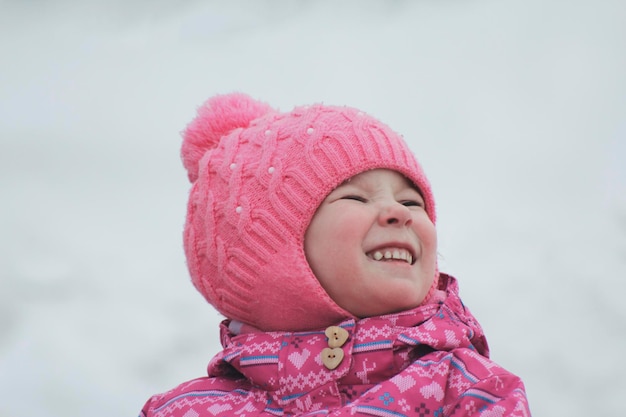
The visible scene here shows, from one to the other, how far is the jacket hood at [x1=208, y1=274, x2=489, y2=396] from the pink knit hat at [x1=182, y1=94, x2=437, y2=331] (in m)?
0.05

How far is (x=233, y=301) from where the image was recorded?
1.71 metres

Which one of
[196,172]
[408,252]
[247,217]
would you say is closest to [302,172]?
[247,217]

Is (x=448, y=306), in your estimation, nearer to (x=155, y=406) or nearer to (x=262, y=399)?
(x=262, y=399)

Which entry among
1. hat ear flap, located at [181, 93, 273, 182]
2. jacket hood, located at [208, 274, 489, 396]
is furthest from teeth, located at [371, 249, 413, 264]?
hat ear flap, located at [181, 93, 273, 182]

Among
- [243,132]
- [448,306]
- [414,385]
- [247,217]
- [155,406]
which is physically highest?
[243,132]

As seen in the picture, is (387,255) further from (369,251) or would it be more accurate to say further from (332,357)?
(332,357)

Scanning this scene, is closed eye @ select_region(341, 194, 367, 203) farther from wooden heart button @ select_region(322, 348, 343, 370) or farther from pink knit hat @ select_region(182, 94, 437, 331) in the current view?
wooden heart button @ select_region(322, 348, 343, 370)

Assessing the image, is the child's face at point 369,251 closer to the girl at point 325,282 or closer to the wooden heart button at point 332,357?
the girl at point 325,282

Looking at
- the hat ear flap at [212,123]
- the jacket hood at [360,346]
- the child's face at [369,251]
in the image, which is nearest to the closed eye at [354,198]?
the child's face at [369,251]

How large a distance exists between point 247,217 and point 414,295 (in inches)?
15.1

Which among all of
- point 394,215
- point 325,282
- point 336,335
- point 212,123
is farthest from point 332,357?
point 212,123

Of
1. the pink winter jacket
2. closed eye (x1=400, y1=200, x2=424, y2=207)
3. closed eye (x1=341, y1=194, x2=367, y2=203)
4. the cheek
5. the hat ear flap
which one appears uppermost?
the hat ear flap

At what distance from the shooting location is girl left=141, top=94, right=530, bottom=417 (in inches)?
58.9

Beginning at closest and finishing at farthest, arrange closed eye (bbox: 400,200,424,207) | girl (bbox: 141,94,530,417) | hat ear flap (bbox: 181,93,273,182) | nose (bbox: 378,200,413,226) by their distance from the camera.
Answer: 1. girl (bbox: 141,94,530,417)
2. nose (bbox: 378,200,413,226)
3. closed eye (bbox: 400,200,424,207)
4. hat ear flap (bbox: 181,93,273,182)
